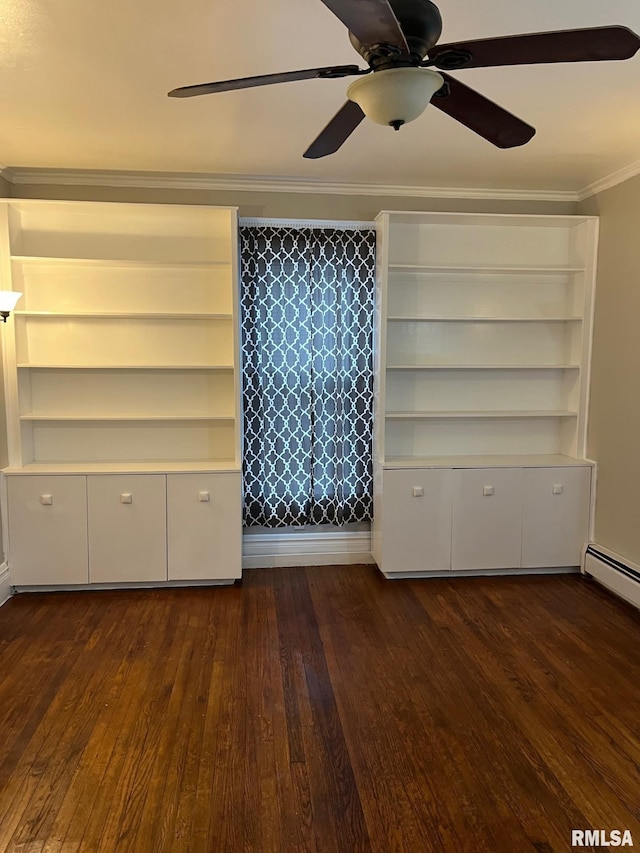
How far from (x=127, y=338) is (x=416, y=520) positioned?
225 centimetres

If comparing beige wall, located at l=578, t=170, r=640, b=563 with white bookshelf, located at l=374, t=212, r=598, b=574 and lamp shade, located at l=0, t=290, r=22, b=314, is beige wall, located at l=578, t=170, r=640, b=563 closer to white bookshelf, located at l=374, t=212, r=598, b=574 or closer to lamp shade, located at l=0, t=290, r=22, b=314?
white bookshelf, located at l=374, t=212, r=598, b=574

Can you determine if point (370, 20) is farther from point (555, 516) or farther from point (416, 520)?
point (555, 516)

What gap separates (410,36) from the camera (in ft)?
4.79

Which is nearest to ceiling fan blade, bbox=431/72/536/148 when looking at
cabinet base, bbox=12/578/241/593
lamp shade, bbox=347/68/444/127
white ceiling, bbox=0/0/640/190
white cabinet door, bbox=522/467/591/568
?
lamp shade, bbox=347/68/444/127

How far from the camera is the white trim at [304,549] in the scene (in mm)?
4078

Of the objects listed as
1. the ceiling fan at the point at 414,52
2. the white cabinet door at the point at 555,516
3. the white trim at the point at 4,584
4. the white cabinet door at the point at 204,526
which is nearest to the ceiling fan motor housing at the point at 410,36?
the ceiling fan at the point at 414,52

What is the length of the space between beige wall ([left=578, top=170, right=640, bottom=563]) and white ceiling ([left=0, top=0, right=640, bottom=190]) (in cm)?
30

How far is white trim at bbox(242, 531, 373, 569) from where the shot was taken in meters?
4.08

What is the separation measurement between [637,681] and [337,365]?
243cm

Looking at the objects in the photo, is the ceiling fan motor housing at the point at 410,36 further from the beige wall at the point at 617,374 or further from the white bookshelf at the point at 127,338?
the beige wall at the point at 617,374

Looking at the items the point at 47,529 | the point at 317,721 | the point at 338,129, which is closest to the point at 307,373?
the point at 47,529

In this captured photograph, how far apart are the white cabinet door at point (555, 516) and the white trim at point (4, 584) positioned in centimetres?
327

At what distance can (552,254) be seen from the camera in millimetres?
4129

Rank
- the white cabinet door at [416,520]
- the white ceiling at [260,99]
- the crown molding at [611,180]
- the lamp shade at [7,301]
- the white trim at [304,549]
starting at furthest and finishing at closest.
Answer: the white trim at [304,549]
the white cabinet door at [416,520]
the crown molding at [611,180]
the lamp shade at [7,301]
the white ceiling at [260,99]
